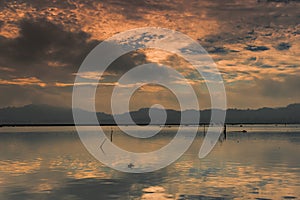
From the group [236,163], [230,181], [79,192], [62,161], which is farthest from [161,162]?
[79,192]

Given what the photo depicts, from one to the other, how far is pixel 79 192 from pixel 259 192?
12905 mm

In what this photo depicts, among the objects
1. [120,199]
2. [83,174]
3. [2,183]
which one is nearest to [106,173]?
[83,174]

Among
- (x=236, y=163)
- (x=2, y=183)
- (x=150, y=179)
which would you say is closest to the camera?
(x=2, y=183)

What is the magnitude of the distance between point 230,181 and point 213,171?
6.71 m

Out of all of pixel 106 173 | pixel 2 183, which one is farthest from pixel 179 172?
pixel 2 183

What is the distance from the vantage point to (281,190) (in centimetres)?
3002

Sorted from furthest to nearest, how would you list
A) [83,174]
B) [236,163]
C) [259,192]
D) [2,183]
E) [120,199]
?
[236,163] → [83,174] → [2,183] → [259,192] → [120,199]

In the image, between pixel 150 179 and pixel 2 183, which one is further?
pixel 150 179

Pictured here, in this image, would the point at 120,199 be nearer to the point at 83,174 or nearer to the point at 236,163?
the point at 83,174

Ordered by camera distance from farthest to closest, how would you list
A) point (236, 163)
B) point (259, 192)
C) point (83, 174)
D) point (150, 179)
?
point (236, 163), point (83, 174), point (150, 179), point (259, 192)

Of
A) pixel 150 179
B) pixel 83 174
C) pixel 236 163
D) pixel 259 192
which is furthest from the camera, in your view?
pixel 236 163

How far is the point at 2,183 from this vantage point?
3366 cm

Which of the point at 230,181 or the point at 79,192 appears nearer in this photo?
the point at 79,192

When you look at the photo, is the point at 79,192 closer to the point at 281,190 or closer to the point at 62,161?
the point at 281,190
